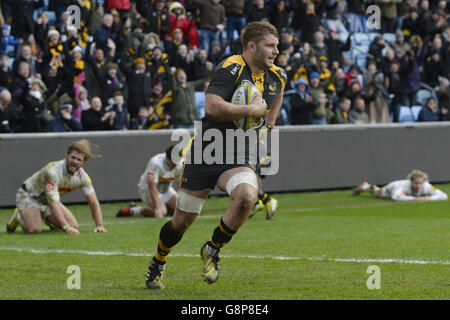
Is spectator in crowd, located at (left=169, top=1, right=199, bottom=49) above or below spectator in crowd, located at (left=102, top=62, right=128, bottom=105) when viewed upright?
above

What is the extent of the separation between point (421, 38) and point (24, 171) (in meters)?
14.2

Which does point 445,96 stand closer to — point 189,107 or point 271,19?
point 271,19

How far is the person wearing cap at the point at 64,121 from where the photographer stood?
60.4ft

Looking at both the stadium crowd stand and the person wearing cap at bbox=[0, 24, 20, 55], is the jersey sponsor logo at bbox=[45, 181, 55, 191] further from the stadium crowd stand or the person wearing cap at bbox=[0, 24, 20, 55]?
the person wearing cap at bbox=[0, 24, 20, 55]

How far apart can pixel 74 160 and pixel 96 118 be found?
5.56m

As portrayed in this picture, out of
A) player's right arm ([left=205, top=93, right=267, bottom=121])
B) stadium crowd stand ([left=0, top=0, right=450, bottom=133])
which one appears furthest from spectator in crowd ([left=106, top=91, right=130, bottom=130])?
player's right arm ([left=205, top=93, right=267, bottom=121])

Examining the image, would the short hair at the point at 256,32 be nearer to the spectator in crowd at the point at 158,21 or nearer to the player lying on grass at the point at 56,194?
the player lying on grass at the point at 56,194

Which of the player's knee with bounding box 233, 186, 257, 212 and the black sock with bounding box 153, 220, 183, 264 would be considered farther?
the black sock with bounding box 153, 220, 183, 264

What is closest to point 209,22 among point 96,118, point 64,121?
point 96,118

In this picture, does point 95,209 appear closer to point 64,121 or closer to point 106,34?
point 64,121

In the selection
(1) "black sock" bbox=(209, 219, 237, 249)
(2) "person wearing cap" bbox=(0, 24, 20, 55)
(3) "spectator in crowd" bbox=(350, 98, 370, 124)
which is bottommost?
(3) "spectator in crowd" bbox=(350, 98, 370, 124)

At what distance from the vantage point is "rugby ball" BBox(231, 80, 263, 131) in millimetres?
8117

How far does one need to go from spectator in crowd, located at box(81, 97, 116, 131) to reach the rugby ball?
1087cm

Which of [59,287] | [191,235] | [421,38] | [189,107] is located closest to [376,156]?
[189,107]
